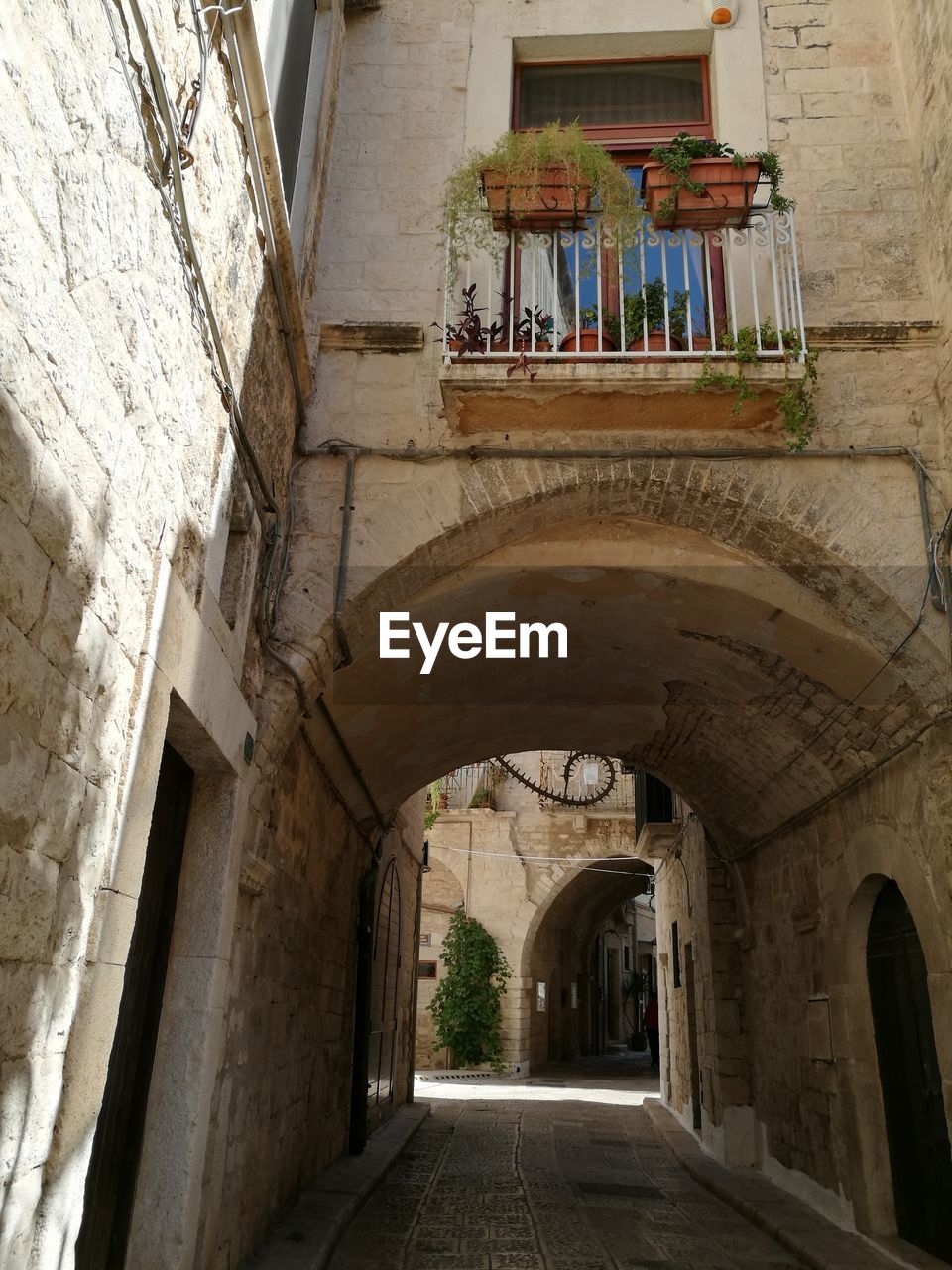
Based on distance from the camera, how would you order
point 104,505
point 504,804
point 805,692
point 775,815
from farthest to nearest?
point 504,804 → point 775,815 → point 805,692 → point 104,505

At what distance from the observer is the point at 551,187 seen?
5.05 m

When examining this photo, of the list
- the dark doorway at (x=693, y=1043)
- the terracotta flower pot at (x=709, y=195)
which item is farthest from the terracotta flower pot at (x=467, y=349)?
the dark doorway at (x=693, y=1043)

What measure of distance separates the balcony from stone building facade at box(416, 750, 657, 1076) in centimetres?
1306

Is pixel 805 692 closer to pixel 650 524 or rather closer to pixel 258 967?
pixel 650 524

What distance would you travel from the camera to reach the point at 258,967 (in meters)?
4.72

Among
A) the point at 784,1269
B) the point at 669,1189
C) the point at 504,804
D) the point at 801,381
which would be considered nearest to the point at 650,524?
the point at 801,381

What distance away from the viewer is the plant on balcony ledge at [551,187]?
504 cm

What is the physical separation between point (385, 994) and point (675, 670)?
512 cm

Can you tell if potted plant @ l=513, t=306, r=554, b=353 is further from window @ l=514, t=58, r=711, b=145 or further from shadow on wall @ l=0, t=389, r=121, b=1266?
shadow on wall @ l=0, t=389, r=121, b=1266

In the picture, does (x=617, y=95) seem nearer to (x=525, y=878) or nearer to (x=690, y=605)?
(x=690, y=605)

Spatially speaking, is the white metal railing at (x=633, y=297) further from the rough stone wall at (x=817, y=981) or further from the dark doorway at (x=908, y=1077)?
the dark doorway at (x=908, y=1077)

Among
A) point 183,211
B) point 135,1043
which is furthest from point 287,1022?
point 183,211

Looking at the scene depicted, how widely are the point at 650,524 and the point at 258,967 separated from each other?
299 cm

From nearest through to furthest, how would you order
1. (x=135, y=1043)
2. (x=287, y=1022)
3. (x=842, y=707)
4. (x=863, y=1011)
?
(x=135, y=1043) → (x=842, y=707) → (x=287, y=1022) → (x=863, y=1011)
